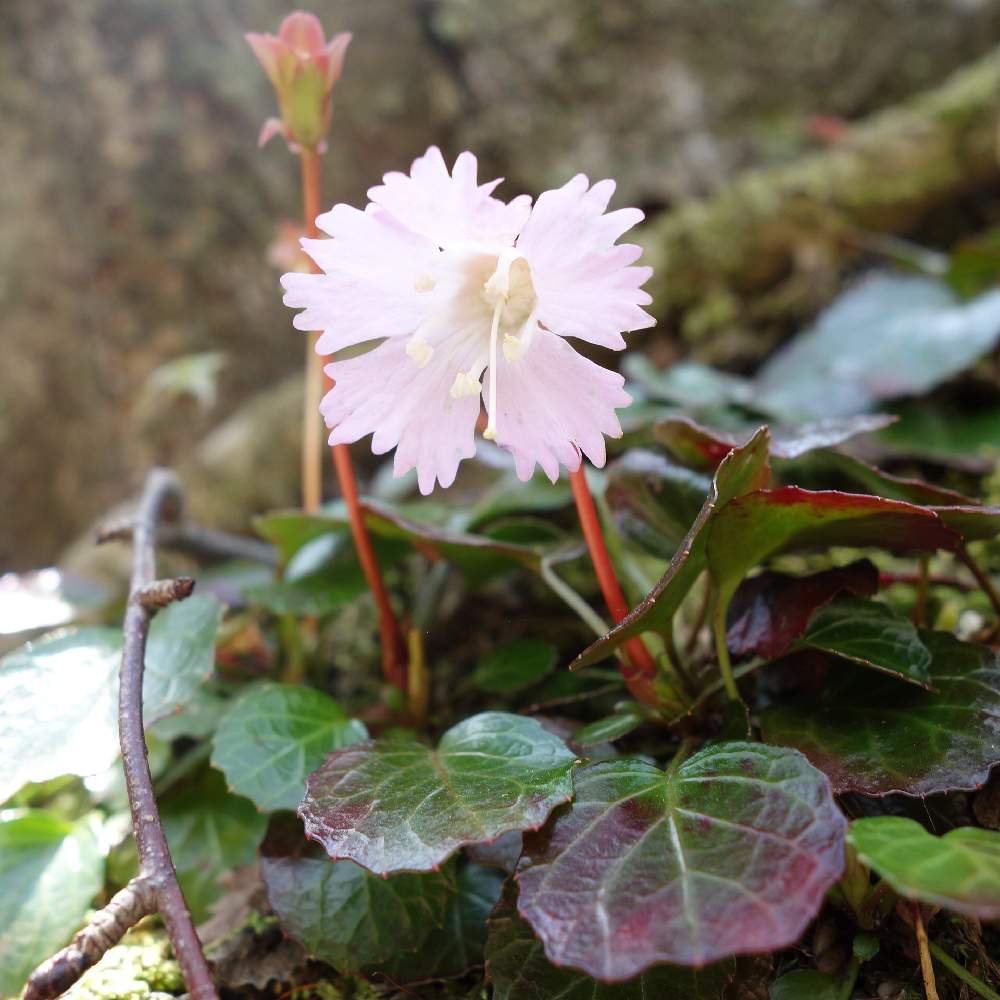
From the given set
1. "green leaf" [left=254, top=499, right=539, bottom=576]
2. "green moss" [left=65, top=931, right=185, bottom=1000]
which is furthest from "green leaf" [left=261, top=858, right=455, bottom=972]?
"green leaf" [left=254, top=499, right=539, bottom=576]

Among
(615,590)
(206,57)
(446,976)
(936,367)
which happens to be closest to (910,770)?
(615,590)

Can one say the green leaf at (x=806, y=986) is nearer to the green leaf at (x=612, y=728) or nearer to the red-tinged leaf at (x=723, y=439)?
the green leaf at (x=612, y=728)

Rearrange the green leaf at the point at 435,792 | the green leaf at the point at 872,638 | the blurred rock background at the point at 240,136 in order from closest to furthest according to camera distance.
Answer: the green leaf at the point at 435,792 → the green leaf at the point at 872,638 → the blurred rock background at the point at 240,136

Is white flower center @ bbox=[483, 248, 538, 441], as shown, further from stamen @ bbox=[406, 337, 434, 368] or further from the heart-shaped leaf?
the heart-shaped leaf

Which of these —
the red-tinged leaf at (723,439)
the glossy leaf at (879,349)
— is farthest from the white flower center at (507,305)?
the glossy leaf at (879,349)

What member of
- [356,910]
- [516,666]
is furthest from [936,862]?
[516,666]

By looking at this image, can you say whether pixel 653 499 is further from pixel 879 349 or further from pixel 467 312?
pixel 879 349

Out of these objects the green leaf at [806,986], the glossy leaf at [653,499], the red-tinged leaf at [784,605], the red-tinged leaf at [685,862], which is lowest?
the green leaf at [806,986]
